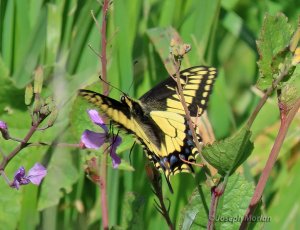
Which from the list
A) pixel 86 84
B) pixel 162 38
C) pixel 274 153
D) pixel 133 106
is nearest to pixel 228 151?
pixel 274 153

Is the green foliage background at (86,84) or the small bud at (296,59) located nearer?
the small bud at (296,59)

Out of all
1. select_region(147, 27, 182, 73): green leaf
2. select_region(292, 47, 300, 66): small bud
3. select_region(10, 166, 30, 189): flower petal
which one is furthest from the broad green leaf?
select_region(147, 27, 182, 73): green leaf

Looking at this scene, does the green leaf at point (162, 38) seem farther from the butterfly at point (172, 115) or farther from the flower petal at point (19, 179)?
the flower petal at point (19, 179)

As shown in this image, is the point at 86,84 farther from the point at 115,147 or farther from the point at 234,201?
the point at 234,201

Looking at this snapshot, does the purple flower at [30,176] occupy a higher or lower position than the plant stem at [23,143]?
lower

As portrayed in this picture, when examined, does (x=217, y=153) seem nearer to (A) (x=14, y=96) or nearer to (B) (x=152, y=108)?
(B) (x=152, y=108)

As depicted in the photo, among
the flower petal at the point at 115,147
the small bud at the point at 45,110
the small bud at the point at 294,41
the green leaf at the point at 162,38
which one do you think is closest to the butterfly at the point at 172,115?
the flower petal at the point at 115,147

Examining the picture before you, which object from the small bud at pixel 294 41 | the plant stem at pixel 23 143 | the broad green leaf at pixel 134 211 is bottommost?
the broad green leaf at pixel 134 211

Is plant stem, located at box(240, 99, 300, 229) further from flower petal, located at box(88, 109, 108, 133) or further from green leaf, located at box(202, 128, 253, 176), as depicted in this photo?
flower petal, located at box(88, 109, 108, 133)
